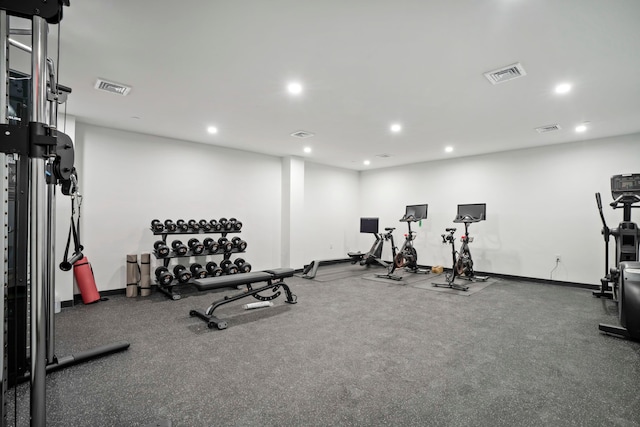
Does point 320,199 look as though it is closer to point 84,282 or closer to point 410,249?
point 410,249

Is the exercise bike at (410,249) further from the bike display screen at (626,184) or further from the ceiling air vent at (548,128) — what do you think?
the bike display screen at (626,184)

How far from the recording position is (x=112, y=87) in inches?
131

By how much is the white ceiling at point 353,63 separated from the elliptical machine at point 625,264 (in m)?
1.02

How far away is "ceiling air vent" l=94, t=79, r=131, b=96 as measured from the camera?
321 cm

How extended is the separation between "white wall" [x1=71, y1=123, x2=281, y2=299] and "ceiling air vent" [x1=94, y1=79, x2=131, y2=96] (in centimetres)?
170

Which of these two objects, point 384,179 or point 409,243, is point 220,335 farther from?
point 384,179

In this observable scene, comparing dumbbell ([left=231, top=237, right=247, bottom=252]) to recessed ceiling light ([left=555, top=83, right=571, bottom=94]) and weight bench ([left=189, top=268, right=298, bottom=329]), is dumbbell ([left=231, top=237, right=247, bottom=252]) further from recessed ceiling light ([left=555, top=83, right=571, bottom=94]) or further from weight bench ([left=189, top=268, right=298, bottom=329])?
recessed ceiling light ([left=555, top=83, right=571, bottom=94])

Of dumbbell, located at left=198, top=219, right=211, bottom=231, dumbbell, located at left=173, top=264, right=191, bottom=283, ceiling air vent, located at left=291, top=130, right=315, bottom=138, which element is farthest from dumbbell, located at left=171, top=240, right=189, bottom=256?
ceiling air vent, located at left=291, top=130, right=315, bottom=138

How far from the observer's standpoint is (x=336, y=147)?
6.14 metres

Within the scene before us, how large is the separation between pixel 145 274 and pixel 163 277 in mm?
391

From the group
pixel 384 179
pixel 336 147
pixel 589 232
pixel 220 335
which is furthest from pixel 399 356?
pixel 384 179

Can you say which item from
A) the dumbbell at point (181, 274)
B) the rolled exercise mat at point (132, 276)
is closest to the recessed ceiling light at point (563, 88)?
the dumbbell at point (181, 274)

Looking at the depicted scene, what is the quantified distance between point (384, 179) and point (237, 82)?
5947 millimetres

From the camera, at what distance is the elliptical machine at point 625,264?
288 cm
